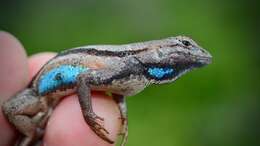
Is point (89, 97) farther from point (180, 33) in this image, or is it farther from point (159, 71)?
point (180, 33)

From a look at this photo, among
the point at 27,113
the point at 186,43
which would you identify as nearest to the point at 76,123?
the point at 27,113

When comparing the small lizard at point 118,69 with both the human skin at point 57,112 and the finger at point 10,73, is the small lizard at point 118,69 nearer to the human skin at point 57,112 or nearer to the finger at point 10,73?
the human skin at point 57,112

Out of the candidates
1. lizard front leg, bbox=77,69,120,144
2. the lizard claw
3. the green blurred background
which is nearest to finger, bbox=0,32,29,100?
lizard front leg, bbox=77,69,120,144

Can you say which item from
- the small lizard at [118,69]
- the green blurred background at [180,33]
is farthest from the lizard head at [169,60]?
the green blurred background at [180,33]

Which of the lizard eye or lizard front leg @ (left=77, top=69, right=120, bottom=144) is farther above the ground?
the lizard eye

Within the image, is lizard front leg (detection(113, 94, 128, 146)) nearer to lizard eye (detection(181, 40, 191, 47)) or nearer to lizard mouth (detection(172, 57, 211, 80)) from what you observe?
lizard mouth (detection(172, 57, 211, 80))

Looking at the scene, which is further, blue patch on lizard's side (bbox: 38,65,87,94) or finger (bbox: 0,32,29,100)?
finger (bbox: 0,32,29,100)

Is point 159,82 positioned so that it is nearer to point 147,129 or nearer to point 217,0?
point 147,129

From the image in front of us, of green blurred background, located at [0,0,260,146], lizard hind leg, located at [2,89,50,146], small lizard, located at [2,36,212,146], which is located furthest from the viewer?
green blurred background, located at [0,0,260,146]
